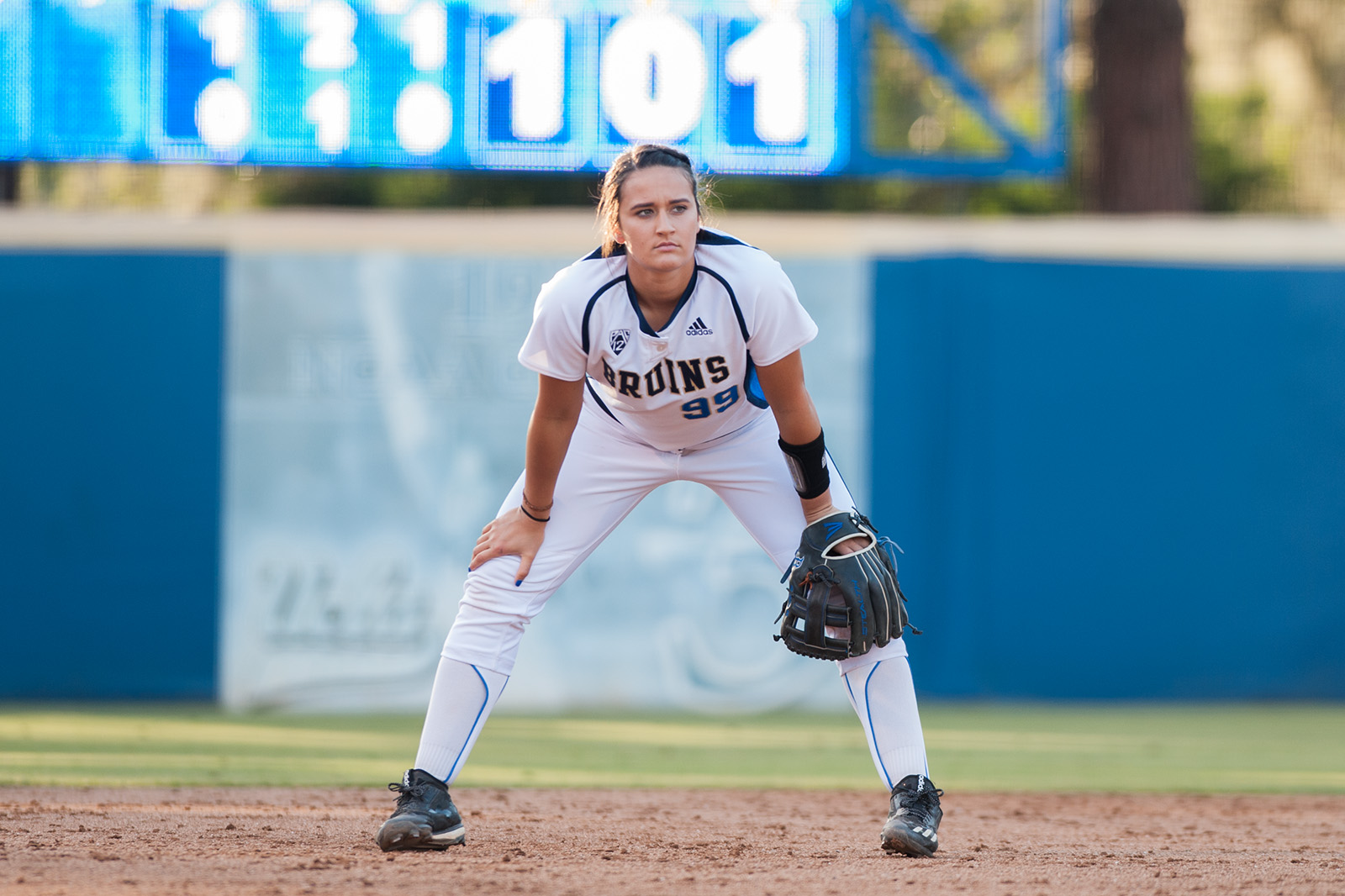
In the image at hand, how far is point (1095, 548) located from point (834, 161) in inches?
98.6

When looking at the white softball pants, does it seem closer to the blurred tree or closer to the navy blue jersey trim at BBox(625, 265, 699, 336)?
the navy blue jersey trim at BBox(625, 265, 699, 336)

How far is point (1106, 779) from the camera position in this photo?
5.26m

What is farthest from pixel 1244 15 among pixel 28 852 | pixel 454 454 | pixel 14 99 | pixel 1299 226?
pixel 28 852

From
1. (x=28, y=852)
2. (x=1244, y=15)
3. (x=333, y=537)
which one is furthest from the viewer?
(x=1244, y=15)

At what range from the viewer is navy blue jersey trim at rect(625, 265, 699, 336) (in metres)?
3.42

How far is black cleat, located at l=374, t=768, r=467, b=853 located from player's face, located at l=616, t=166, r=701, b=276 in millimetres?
1408

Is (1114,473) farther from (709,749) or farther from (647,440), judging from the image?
(647,440)

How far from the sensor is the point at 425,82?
24.1 ft

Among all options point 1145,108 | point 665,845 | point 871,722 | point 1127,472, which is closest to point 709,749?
point 665,845

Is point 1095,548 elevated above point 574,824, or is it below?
above

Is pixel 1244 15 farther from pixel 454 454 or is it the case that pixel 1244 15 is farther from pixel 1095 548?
pixel 454 454

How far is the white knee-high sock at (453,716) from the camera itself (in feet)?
11.4

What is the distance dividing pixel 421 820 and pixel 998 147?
5.93m

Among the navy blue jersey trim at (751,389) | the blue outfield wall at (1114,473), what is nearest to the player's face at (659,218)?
the navy blue jersey trim at (751,389)
